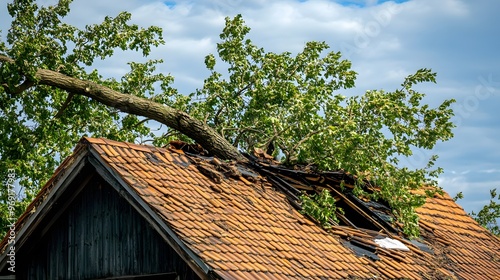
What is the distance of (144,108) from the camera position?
17719mm

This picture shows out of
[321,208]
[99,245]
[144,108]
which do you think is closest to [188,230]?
[99,245]

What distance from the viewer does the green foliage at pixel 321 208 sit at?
13125 millimetres

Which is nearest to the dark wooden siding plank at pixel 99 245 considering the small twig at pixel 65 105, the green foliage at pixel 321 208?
the green foliage at pixel 321 208

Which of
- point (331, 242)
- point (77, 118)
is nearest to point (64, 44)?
point (77, 118)

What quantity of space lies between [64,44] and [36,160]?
2.80 meters

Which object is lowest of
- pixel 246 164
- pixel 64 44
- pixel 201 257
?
pixel 201 257

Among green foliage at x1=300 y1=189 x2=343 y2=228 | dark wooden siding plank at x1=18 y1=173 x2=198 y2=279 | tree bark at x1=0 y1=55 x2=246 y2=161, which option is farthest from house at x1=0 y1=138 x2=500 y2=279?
tree bark at x1=0 y1=55 x2=246 y2=161

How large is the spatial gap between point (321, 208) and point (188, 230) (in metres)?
3.49

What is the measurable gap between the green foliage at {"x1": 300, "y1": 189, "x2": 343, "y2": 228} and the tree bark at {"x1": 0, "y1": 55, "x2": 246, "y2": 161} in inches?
117

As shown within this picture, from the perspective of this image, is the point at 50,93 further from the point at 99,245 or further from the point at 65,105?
the point at 99,245

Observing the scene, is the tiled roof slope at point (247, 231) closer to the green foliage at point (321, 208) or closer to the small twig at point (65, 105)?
the green foliage at point (321, 208)

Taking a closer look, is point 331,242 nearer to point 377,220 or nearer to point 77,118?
point 377,220

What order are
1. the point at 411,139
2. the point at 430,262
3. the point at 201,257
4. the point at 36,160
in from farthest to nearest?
the point at 36,160, the point at 411,139, the point at 430,262, the point at 201,257

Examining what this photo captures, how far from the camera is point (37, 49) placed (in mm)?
17984
